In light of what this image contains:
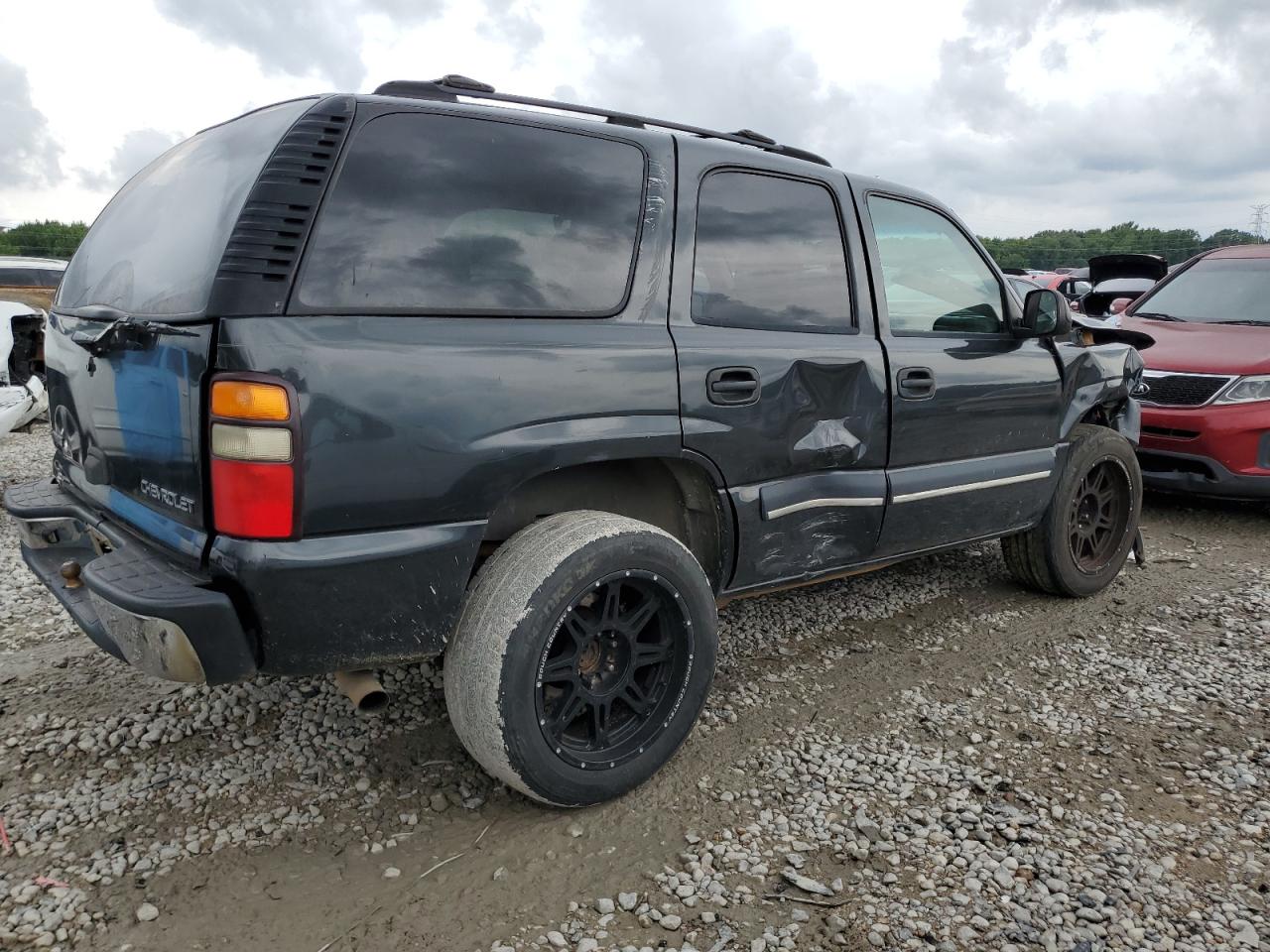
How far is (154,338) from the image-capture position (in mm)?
2162

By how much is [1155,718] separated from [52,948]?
10.7 feet

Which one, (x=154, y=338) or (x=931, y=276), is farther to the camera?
(x=931, y=276)

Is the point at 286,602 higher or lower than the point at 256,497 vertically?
lower

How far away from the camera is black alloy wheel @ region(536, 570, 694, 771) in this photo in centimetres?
246

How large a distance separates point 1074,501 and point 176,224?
12.0 feet

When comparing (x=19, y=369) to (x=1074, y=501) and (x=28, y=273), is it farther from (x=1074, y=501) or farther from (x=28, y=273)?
(x=28, y=273)

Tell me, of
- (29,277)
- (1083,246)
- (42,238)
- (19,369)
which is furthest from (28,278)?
(1083,246)

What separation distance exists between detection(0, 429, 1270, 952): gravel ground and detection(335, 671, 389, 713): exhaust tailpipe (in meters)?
0.40

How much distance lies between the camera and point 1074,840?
243cm

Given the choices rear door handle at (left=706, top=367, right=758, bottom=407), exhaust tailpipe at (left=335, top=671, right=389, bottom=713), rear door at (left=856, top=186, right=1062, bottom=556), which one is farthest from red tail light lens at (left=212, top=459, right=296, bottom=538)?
rear door at (left=856, top=186, right=1062, bottom=556)

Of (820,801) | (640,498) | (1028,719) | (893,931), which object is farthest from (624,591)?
(1028,719)

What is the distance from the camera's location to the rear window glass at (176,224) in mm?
2188

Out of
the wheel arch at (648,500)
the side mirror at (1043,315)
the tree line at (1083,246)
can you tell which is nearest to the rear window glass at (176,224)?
the wheel arch at (648,500)

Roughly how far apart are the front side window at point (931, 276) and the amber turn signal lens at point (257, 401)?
6.96 feet
